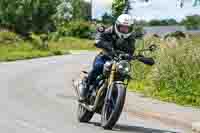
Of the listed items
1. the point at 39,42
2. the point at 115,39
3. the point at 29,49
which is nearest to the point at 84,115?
the point at 115,39

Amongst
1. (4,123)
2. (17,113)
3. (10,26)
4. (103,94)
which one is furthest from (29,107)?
(10,26)

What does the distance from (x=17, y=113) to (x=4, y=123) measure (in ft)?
5.34

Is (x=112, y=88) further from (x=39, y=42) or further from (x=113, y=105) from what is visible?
(x=39, y=42)

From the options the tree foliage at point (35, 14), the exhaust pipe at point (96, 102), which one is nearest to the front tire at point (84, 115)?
the exhaust pipe at point (96, 102)

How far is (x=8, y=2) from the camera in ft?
253

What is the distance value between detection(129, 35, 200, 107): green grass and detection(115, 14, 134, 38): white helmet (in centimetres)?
525

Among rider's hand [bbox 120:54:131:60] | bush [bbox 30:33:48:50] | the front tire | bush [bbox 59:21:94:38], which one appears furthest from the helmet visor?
bush [bbox 59:21:94:38]

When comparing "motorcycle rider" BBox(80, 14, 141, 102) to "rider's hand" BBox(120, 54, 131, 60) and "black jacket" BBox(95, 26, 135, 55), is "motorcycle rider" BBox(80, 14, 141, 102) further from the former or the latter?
"rider's hand" BBox(120, 54, 131, 60)

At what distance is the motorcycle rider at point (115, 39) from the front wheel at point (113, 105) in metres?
0.69

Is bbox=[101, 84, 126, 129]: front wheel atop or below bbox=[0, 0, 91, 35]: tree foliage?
atop

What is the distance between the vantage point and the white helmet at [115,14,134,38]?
1111 centimetres

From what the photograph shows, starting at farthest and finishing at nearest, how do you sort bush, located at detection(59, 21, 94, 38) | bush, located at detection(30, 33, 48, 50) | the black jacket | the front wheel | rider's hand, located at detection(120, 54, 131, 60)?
bush, located at detection(59, 21, 94, 38) → bush, located at detection(30, 33, 48, 50) → the black jacket → rider's hand, located at detection(120, 54, 131, 60) → the front wheel

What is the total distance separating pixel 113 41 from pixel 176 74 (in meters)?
6.79

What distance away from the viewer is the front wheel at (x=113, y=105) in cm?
1073
